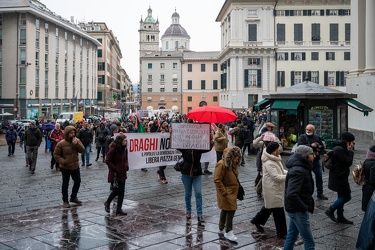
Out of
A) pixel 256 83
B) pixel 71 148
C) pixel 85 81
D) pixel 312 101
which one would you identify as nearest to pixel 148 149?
pixel 71 148

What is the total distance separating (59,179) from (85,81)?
5823cm

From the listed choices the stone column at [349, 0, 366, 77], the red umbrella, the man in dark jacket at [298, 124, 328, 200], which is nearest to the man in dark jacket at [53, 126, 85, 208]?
the red umbrella

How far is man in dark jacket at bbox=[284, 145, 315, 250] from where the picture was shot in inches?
211

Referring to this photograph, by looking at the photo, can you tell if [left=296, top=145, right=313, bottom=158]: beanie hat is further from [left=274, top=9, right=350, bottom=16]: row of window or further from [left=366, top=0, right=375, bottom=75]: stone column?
[left=274, top=9, right=350, bottom=16]: row of window

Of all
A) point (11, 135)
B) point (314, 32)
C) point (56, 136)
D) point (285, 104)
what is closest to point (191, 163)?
point (56, 136)

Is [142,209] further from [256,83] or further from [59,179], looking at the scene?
[256,83]

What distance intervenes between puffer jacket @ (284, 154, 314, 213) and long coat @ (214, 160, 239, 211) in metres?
1.12

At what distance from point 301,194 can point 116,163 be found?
3.95 metres

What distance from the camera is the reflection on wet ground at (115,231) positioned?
640 cm

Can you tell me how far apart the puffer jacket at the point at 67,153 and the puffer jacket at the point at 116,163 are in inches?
41.7

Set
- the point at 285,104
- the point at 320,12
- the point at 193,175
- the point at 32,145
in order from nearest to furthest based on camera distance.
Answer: the point at 193,175 → the point at 32,145 → the point at 285,104 → the point at 320,12

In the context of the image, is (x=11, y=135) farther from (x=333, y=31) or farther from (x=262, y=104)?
(x=333, y=31)

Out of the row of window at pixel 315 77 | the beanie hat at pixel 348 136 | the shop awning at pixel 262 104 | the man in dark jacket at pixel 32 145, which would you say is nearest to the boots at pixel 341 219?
the beanie hat at pixel 348 136

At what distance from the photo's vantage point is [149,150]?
12.4 m
